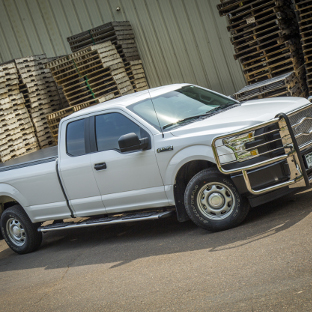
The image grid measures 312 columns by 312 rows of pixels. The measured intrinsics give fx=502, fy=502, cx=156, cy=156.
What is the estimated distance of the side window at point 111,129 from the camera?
7.16 meters

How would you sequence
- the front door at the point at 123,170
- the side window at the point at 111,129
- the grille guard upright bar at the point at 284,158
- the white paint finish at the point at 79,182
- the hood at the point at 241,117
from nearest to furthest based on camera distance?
the grille guard upright bar at the point at 284,158 → the hood at the point at 241,117 → the front door at the point at 123,170 → the side window at the point at 111,129 → the white paint finish at the point at 79,182

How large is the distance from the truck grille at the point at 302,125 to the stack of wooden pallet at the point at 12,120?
905 centimetres

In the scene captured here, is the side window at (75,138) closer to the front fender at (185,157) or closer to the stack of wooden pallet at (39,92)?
the front fender at (185,157)

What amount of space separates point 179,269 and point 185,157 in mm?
1546

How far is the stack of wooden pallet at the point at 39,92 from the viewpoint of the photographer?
48.2 feet

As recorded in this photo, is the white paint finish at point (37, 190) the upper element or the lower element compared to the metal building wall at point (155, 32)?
lower

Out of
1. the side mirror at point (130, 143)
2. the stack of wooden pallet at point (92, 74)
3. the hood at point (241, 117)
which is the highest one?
the stack of wooden pallet at point (92, 74)

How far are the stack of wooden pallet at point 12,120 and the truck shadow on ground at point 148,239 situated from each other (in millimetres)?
4968

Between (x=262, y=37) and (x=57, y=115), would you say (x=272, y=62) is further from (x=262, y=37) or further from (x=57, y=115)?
(x=57, y=115)

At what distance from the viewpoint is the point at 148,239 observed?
291 inches


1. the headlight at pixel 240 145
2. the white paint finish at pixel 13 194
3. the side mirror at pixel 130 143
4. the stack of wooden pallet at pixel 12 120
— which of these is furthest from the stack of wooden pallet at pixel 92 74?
the headlight at pixel 240 145

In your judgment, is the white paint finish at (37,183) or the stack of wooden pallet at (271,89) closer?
the white paint finish at (37,183)

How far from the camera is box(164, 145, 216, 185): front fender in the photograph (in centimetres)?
636

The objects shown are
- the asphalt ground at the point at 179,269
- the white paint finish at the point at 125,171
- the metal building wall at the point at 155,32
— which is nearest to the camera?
the asphalt ground at the point at 179,269
